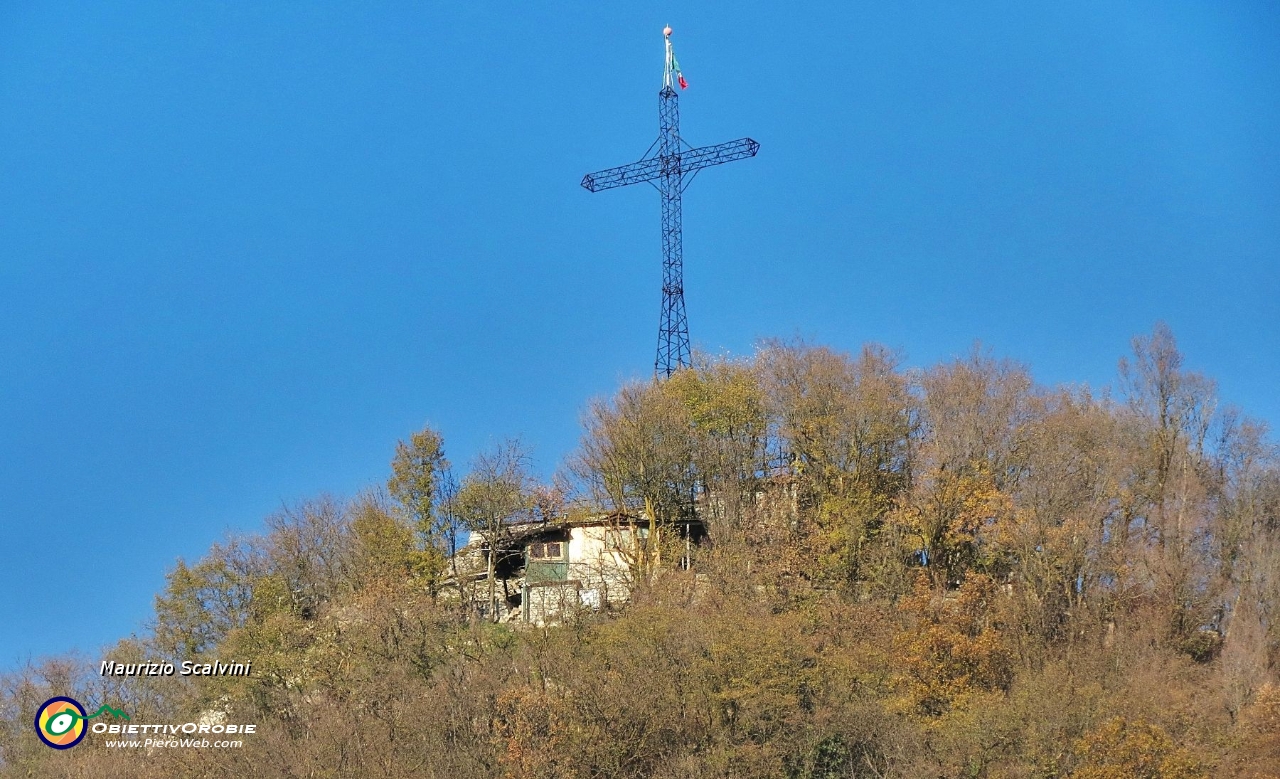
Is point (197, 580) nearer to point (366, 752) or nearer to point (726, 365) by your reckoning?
point (366, 752)

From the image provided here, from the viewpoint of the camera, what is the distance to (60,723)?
42125 millimetres

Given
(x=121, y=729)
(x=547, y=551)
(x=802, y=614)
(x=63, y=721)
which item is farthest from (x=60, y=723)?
→ (x=802, y=614)

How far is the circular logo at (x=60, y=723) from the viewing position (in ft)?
135

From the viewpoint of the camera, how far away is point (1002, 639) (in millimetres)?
36688

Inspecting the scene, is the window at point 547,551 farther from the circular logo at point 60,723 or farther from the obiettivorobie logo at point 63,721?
the circular logo at point 60,723

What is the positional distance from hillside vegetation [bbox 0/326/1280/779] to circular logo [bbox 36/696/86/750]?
0.85 m

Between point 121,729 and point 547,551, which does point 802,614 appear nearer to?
point 547,551

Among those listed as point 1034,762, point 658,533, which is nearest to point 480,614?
point 658,533

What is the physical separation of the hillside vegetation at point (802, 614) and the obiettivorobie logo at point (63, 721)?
801 mm

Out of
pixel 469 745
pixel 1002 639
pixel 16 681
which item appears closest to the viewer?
pixel 469 745

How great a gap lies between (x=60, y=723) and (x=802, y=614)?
23875mm

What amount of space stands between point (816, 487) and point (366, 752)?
1699cm

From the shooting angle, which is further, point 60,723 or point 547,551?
point 547,551

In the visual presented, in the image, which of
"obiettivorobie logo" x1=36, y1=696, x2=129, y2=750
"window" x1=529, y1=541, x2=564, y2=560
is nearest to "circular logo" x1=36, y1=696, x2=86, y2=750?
"obiettivorobie logo" x1=36, y1=696, x2=129, y2=750
